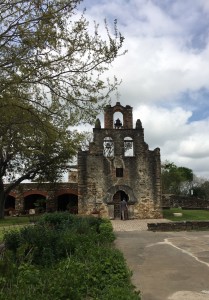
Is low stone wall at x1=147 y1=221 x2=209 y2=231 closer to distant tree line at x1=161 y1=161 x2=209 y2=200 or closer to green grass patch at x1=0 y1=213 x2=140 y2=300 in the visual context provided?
green grass patch at x1=0 y1=213 x2=140 y2=300

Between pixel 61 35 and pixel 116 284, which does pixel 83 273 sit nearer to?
pixel 116 284

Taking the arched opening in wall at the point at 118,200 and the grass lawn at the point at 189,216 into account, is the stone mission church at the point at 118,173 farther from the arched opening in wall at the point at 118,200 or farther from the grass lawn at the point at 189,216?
the grass lawn at the point at 189,216

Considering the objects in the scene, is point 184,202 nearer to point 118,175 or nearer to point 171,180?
point 118,175

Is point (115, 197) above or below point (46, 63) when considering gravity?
below

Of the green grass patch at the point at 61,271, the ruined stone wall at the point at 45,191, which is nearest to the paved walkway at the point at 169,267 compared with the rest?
the green grass patch at the point at 61,271

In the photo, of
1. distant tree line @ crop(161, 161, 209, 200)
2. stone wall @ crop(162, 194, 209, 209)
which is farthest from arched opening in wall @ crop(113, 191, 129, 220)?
distant tree line @ crop(161, 161, 209, 200)

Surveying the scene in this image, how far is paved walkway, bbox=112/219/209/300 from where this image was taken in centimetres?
643

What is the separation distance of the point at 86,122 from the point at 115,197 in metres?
18.3

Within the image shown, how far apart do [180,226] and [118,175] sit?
9.41 m

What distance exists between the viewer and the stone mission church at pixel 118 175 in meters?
26.7

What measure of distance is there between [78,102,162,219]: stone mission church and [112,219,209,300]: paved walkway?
42.0ft


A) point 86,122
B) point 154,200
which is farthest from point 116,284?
point 154,200

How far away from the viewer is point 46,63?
27.5ft

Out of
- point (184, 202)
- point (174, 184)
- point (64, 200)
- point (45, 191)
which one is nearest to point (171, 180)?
point (174, 184)
